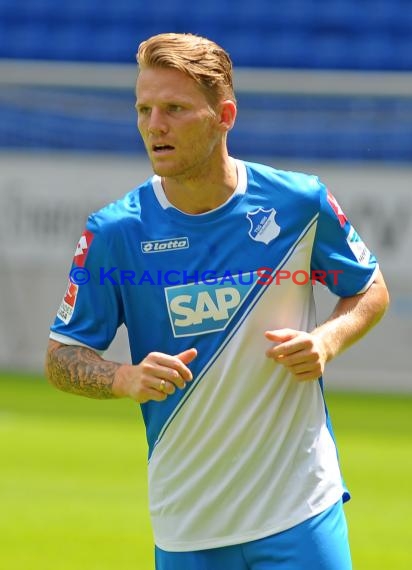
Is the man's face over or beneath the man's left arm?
over

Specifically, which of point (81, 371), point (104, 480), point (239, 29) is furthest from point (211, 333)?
point (239, 29)

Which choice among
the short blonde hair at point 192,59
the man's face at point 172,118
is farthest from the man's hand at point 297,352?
the short blonde hair at point 192,59

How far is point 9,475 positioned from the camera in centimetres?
980

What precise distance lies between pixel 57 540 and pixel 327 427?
13.0 ft

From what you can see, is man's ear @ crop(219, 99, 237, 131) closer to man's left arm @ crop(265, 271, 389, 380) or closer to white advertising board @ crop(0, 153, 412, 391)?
man's left arm @ crop(265, 271, 389, 380)

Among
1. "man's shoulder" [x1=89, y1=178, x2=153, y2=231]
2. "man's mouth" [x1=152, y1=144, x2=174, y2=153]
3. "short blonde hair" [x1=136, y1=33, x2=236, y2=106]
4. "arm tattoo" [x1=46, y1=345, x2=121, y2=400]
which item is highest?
"short blonde hair" [x1=136, y1=33, x2=236, y2=106]

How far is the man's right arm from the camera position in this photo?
3.69 metres

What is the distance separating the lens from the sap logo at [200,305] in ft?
13.2

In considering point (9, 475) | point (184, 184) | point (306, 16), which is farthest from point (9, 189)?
point (184, 184)

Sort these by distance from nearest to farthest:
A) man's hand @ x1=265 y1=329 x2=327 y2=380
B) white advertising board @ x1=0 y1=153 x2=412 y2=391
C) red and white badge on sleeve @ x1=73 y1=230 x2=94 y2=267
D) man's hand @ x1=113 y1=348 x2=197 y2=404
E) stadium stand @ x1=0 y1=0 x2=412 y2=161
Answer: man's hand @ x1=113 y1=348 x2=197 y2=404
man's hand @ x1=265 y1=329 x2=327 y2=380
red and white badge on sleeve @ x1=73 y1=230 x2=94 y2=267
white advertising board @ x1=0 y1=153 x2=412 y2=391
stadium stand @ x1=0 y1=0 x2=412 y2=161

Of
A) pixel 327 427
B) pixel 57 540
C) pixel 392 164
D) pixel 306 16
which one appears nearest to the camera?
pixel 327 427

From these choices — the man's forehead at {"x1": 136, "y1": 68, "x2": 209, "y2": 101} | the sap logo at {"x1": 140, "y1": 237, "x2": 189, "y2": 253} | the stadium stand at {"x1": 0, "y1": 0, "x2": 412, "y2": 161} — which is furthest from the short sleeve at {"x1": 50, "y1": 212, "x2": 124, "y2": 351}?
the stadium stand at {"x1": 0, "y1": 0, "x2": 412, "y2": 161}

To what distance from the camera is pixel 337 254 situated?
420 cm

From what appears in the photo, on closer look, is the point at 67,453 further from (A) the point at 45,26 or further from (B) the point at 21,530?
(A) the point at 45,26
